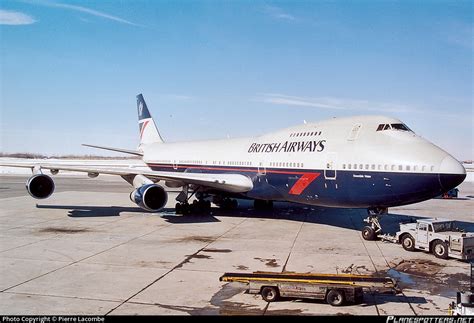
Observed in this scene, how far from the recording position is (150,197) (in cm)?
1969

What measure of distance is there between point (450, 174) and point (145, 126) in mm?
27369

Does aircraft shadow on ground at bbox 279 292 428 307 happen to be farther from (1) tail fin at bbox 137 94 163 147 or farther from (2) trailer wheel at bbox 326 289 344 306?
(1) tail fin at bbox 137 94 163 147

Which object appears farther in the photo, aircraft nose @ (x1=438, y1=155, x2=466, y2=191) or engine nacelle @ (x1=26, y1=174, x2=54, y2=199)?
engine nacelle @ (x1=26, y1=174, x2=54, y2=199)

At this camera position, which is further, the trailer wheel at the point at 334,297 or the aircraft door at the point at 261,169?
the aircraft door at the point at 261,169

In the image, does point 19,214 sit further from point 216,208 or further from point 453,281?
point 453,281

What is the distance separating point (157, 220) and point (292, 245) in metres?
8.53

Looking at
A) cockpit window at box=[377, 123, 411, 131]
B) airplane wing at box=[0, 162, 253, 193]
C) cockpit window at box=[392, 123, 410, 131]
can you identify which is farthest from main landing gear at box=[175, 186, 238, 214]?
Result: cockpit window at box=[392, 123, 410, 131]

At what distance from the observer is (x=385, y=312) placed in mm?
8617

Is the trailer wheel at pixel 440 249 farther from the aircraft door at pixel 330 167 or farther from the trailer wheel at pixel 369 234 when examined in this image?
the aircraft door at pixel 330 167

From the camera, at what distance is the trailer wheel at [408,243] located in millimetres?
14769

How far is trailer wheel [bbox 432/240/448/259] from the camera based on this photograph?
13602 mm

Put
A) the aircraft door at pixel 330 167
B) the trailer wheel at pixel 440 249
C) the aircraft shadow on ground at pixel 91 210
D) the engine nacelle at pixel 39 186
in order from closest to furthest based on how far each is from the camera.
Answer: the trailer wheel at pixel 440 249 → the aircraft door at pixel 330 167 → the engine nacelle at pixel 39 186 → the aircraft shadow on ground at pixel 91 210

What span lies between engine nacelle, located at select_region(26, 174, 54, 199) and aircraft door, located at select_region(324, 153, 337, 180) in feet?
48.2

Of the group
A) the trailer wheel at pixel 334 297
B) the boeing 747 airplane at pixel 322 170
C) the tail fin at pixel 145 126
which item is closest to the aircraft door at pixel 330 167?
the boeing 747 airplane at pixel 322 170
